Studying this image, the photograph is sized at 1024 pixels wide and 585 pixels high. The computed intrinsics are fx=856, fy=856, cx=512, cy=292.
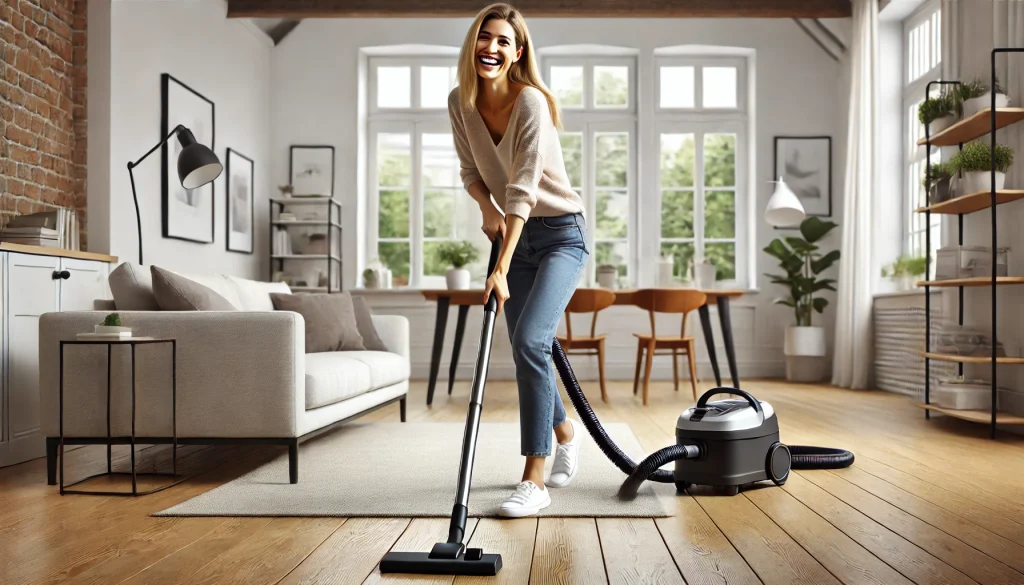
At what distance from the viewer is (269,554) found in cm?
195

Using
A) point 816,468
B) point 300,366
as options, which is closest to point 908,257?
point 816,468

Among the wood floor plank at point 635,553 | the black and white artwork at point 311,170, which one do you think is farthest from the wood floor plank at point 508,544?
the black and white artwork at point 311,170

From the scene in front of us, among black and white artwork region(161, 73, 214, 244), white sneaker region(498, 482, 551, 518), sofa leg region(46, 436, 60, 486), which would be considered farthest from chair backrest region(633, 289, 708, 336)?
sofa leg region(46, 436, 60, 486)

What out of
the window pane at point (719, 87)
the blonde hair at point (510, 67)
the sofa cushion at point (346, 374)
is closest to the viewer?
the blonde hair at point (510, 67)

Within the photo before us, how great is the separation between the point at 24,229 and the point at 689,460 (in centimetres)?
307

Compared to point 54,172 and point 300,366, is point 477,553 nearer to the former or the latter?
point 300,366

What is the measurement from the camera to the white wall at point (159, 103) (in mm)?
4777

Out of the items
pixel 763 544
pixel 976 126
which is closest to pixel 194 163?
pixel 763 544

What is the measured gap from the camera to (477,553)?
180 cm

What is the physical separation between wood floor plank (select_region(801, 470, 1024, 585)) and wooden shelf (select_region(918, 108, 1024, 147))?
2206 mm

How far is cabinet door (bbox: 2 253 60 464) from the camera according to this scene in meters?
3.32

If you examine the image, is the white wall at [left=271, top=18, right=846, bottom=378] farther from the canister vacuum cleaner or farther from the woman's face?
the woman's face

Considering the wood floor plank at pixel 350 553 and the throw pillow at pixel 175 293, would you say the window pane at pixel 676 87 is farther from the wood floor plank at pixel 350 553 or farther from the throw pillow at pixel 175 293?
the wood floor plank at pixel 350 553

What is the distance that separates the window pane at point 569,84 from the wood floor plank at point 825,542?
5.92m
